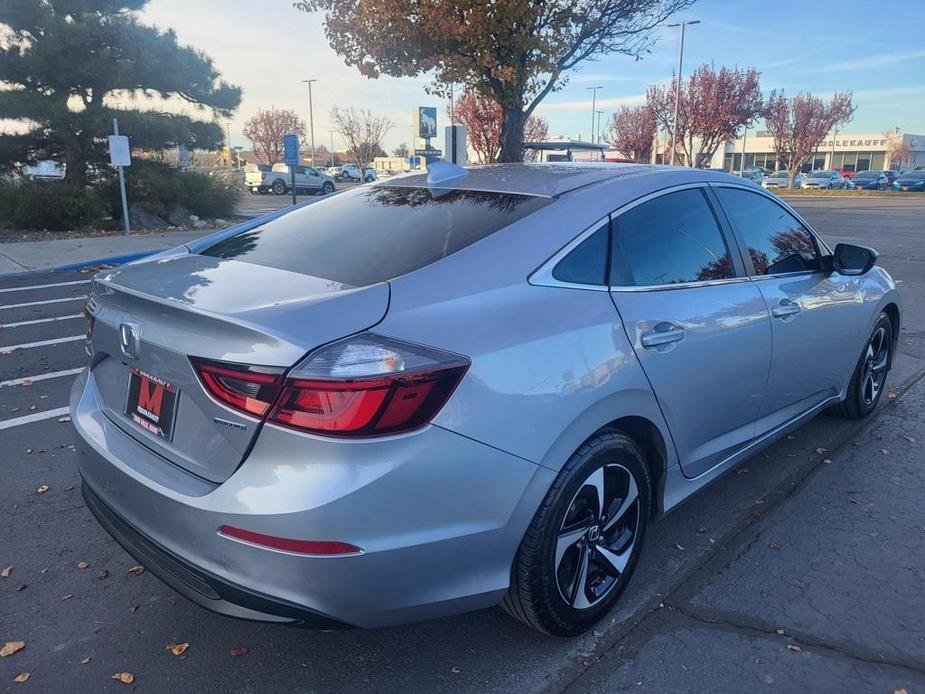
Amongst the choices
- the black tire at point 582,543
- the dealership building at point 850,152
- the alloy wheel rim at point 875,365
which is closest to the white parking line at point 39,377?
the black tire at point 582,543

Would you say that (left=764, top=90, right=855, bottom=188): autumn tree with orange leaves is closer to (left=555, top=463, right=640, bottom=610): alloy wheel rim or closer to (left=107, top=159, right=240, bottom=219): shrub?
(left=107, top=159, right=240, bottom=219): shrub

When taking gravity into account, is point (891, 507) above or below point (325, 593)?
below

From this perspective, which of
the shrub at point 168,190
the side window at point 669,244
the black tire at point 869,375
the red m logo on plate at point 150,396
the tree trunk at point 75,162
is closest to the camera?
the red m logo on plate at point 150,396

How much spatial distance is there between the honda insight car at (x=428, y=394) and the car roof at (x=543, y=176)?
0.03 metres

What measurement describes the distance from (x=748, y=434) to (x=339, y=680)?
2164 millimetres

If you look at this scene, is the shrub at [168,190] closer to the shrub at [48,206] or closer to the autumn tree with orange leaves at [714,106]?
the shrub at [48,206]

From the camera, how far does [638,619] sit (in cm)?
277

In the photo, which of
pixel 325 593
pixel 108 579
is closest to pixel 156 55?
pixel 108 579

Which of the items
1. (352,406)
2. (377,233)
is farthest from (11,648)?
(377,233)

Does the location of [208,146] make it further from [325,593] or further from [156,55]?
[325,593]

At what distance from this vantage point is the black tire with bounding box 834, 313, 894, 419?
4617 mm

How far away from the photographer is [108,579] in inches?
119

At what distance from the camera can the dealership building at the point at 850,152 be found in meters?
82.0

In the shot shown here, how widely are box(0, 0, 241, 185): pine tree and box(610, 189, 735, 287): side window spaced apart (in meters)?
17.3
